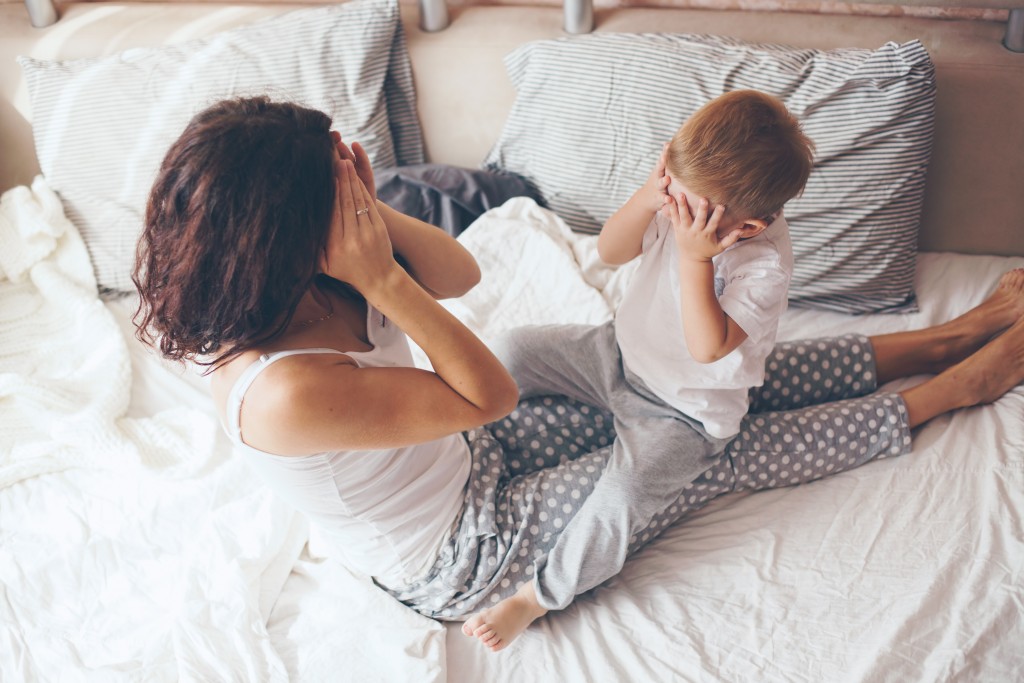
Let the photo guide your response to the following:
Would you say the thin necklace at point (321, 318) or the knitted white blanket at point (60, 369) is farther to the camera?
the knitted white blanket at point (60, 369)

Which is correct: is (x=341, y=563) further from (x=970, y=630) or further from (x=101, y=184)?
(x=101, y=184)

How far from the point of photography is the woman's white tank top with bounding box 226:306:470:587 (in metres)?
0.95

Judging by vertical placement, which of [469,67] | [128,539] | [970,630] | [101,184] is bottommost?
[128,539]

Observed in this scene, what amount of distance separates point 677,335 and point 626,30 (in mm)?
793

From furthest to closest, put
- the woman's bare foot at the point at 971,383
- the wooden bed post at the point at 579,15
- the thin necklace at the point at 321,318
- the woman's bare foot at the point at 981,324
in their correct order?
the wooden bed post at the point at 579,15 < the woman's bare foot at the point at 981,324 < the woman's bare foot at the point at 971,383 < the thin necklace at the point at 321,318

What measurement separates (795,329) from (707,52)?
0.52 meters

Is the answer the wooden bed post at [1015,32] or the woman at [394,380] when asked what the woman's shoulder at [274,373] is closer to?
the woman at [394,380]

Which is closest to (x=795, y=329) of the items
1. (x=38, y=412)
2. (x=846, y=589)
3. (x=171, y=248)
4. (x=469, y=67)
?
(x=846, y=589)

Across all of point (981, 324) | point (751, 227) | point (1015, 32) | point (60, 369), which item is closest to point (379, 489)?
point (751, 227)

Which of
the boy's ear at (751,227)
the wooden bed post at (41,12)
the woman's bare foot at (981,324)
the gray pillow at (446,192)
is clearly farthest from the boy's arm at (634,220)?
the wooden bed post at (41,12)

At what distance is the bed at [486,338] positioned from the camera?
1065mm

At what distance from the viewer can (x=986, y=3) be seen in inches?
55.4

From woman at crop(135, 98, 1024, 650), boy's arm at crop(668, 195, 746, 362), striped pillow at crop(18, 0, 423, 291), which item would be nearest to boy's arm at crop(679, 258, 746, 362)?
boy's arm at crop(668, 195, 746, 362)

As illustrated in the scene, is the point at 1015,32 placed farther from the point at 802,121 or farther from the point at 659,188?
the point at 659,188
